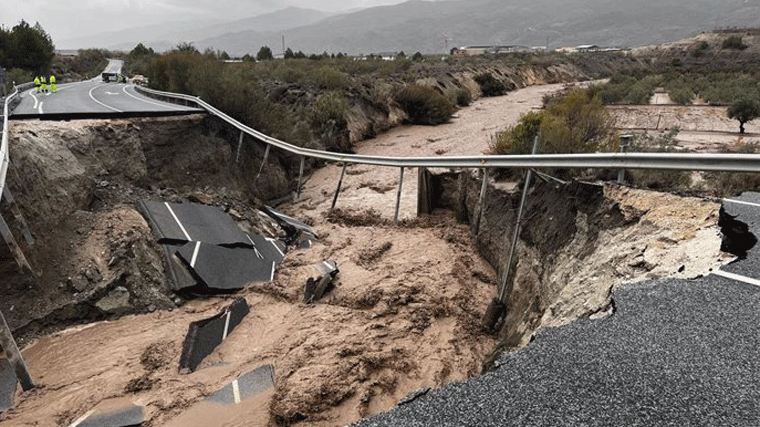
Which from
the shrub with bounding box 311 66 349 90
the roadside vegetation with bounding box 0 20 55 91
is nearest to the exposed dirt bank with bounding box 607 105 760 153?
the shrub with bounding box 311 66 349 90

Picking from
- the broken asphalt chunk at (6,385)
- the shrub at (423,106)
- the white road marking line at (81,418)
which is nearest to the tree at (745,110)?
the shrub at (423,106)

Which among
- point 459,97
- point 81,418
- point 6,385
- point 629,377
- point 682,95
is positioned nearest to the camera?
point 629,377

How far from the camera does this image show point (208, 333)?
26.8 ft

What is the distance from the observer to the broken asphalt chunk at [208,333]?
755cm

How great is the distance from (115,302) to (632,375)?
9318 mm

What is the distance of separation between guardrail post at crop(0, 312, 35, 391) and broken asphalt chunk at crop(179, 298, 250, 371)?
217 centimetres

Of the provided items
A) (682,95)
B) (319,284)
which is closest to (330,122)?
(319,284)

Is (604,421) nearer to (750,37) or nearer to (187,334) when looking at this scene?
(187,334)

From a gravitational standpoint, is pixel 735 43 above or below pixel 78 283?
above

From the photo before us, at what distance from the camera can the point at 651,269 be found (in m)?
4.77

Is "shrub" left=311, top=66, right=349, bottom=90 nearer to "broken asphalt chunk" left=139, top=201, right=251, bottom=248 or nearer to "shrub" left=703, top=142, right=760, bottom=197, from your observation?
"broken asphalt chunk" left=139, top=201, right=251, bottom=248

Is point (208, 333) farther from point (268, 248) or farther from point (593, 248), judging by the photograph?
point (593, 248)

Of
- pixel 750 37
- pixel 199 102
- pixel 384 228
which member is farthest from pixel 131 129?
pixel 750 37

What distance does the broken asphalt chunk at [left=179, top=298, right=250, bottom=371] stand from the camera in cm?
755
